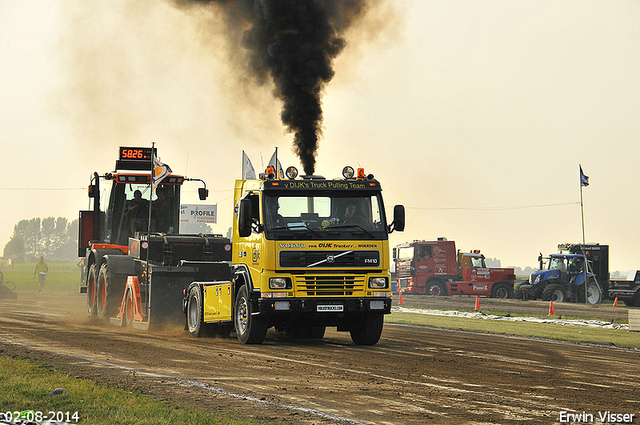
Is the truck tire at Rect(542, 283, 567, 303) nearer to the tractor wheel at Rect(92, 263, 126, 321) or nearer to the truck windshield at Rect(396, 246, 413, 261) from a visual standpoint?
the truck windshield at Rect(396, 246, 413, 261)

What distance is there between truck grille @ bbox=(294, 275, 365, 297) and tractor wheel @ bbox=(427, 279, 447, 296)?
29.5 metres

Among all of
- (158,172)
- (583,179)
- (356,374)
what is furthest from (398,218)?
(583,179)

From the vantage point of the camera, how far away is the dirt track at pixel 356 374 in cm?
759

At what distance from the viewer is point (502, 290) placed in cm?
4266

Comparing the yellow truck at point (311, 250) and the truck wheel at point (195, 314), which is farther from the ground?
the yellow truck at point (311, 250)

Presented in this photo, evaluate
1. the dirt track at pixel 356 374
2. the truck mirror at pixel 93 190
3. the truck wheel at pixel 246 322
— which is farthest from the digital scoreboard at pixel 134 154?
the truck wheel at pixel 246 322

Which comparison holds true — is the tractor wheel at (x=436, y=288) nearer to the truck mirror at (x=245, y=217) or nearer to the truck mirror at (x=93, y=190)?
the truck mirror at (x=93, y=190)

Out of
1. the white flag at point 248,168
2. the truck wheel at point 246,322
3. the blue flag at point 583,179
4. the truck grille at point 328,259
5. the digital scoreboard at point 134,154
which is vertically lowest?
the truck wheel at point 246,322

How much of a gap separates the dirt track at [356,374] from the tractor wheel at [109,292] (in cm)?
215

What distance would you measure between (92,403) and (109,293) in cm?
1134

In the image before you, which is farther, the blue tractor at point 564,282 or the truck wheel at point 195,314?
the blue tractor at point 564,282

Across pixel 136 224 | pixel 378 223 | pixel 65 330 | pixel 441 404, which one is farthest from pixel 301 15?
pixel 441 404

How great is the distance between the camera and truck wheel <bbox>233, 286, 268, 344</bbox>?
13617 millimetres

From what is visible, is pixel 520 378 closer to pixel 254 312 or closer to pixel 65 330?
pixel 254 312
